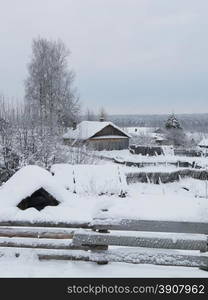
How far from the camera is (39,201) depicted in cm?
973

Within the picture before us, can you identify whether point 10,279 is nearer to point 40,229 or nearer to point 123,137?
point 40,229

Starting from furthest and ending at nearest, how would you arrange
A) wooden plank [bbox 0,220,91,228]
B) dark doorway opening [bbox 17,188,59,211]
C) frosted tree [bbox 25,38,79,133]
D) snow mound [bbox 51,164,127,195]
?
frosted tree [bbox 25,38,79,133] < snow mound [bbox 51,164,127,195] < dark doorway opening [bbox 17,188,59,211] < wooden plank [bbox 0,220,91,228]

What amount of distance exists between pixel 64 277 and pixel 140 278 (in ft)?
3.10

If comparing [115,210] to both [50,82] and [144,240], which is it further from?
[50,82]

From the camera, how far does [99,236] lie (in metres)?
5.07

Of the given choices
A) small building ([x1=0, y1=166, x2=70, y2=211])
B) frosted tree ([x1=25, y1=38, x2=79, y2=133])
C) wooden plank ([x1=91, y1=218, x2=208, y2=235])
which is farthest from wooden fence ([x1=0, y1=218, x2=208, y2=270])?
frosted tree ([x1=25, y1=38, x2=79, y2=133])

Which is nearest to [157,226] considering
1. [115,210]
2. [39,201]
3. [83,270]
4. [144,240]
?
[144,240]

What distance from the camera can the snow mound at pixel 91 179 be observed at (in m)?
17.0

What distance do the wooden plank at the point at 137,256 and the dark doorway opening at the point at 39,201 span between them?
4.13 meters

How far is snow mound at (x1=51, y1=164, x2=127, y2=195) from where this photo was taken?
55.9 ft

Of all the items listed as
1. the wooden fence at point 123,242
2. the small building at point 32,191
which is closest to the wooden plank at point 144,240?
the wooden fence at point 123,242

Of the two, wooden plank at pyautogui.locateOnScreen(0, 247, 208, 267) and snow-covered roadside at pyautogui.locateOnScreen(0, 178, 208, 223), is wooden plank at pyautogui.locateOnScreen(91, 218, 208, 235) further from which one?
wooden plank at pyautogui.locateOnScreen(0, 247, 208, 267)

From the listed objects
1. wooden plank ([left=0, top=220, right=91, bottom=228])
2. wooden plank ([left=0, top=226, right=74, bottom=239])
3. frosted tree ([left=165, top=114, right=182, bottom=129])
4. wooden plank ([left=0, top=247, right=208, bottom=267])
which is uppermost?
frosted tree ([left=165, top=114, right=182, bottom=129])

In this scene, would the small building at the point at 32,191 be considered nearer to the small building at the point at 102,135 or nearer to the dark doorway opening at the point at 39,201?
the dark doorway opening at the point at 39,201
